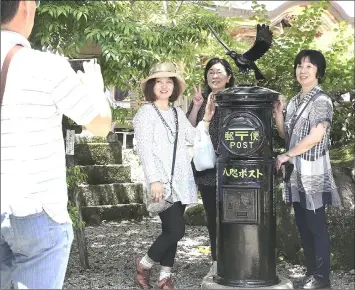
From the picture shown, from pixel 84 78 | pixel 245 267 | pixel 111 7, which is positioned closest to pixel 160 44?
pixel 111 7

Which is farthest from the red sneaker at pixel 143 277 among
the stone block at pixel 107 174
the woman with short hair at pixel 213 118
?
the stone block at pixel 107 174

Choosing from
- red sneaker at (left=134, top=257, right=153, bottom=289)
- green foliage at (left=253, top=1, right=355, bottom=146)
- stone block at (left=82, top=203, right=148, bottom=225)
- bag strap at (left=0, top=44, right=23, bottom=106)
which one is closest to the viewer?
bag strap at (left=0, top=44, right=23, bottom=106)

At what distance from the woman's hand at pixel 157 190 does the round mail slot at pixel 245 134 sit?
58 cm

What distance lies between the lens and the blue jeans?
234 centimetres

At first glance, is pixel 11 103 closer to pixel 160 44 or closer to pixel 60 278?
pixel 60 278

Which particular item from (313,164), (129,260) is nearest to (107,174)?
(129,260)

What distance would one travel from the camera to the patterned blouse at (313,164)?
4273 millimetres

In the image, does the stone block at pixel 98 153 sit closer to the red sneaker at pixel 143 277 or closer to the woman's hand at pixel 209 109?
the red sneaker at pixel 143 277

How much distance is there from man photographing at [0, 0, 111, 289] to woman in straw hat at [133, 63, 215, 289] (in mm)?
1913

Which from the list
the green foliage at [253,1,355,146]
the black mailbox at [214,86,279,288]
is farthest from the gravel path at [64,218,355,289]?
the green foliage at [253,1,355,146]

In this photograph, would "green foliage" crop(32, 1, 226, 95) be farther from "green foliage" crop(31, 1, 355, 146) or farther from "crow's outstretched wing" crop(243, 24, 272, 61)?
"crow's outstretched wing" crop(243, 24, 272, 61)

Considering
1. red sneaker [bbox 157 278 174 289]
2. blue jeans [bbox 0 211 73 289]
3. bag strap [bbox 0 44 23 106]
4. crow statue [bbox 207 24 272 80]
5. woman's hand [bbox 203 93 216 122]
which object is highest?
crow statue [bbox 207 24 272 80]

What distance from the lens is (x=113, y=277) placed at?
5227mm

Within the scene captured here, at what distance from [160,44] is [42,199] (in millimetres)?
2778
